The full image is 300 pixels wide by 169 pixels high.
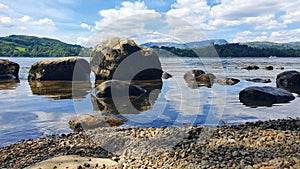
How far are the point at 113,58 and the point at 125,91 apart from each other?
23.5 ft

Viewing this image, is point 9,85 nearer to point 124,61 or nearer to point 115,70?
point 115,70

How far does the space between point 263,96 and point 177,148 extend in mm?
8141

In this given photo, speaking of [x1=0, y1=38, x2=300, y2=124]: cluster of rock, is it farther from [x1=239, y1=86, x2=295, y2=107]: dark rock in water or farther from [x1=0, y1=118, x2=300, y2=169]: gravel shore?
[x1=0, y1=118, x2=300, y2=169]: gravel shore

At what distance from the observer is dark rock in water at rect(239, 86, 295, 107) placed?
11578 millimetres

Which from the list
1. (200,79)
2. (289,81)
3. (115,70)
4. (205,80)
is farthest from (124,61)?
(289,81)

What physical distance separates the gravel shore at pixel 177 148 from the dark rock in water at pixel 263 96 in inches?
194

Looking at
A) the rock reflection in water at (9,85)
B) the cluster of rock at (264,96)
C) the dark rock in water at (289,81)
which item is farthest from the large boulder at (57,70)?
the dark rock in water at (289,81)

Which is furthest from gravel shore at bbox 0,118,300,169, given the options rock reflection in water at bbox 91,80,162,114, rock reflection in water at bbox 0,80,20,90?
rock reflection in water at bbox 0,80,20,90

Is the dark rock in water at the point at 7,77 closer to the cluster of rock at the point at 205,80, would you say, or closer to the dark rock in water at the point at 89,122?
the cluster of rock at the point at 205,80

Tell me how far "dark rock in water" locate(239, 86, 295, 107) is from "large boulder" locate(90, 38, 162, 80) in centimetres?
937

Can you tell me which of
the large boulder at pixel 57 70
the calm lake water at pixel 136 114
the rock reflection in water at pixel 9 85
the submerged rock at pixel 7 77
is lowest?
the calm lake water at pixel 136 114

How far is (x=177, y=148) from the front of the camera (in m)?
5.04

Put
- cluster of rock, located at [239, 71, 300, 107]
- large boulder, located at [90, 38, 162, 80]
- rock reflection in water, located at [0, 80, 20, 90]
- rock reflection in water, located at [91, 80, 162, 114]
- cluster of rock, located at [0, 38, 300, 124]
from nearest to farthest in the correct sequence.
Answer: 1. rock reflection in water, located at [91, 80, 162, 114]
2. cluster of rock, located at [239, 71, 300, 107]
3. rock reflection in water, located at [0, 80, 20, 90]
4. cluster of rock, located at [0, 38, 300, 124]
5. large boulder, located at [90, 38, 162, 80]

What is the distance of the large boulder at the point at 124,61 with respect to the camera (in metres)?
19.8
